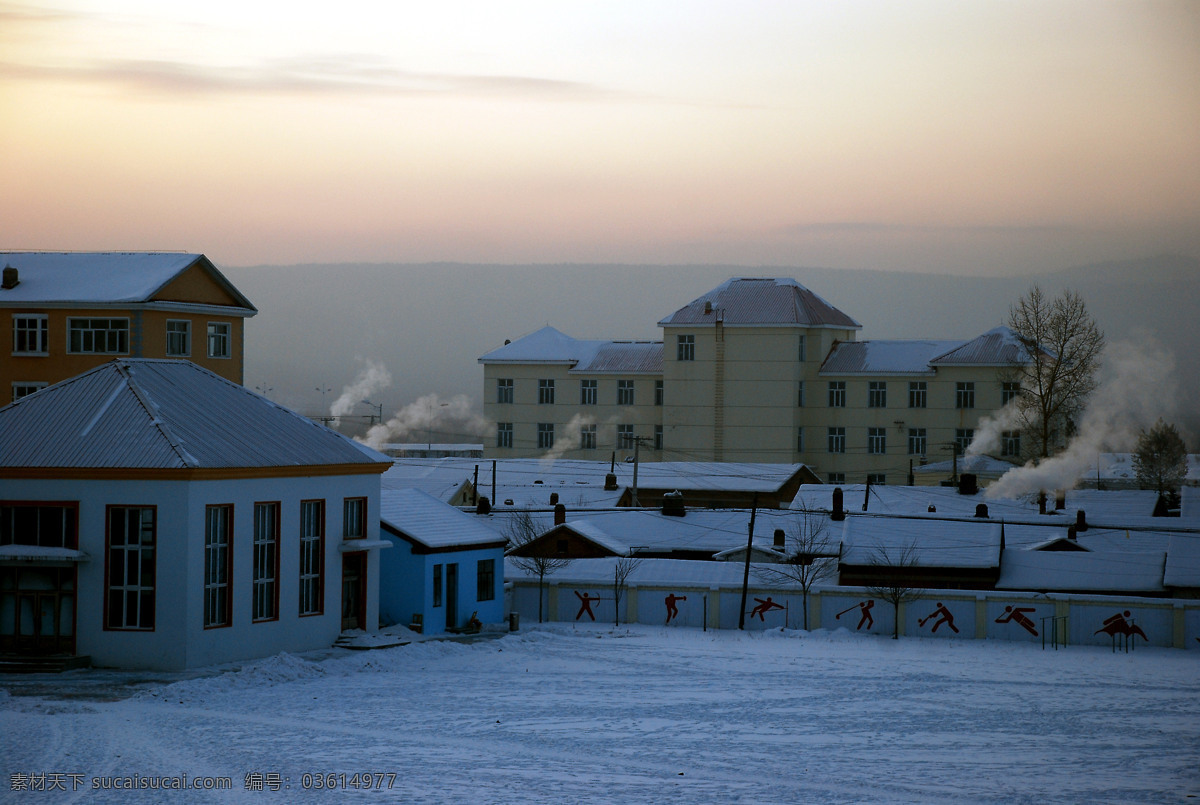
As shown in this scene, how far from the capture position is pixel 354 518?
3562 cm

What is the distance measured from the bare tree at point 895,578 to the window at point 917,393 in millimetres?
41185

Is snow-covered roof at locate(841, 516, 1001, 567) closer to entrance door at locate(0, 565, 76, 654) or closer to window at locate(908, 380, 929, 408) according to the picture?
entrance door at locate(0, 565, 76, 654)

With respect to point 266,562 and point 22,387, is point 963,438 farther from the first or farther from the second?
point 266,562

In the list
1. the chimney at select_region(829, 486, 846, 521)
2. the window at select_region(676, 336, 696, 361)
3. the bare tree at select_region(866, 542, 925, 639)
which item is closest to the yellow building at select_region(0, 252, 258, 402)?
the bare tree at select_region(866, 542, 925, 639)

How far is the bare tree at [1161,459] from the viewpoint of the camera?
11206cm

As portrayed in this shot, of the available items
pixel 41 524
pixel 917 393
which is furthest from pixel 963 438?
pixel 41 524

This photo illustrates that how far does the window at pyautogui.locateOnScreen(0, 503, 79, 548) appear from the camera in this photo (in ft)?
100

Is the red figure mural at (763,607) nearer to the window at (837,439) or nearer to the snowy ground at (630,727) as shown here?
the snowy ground at (630,727)

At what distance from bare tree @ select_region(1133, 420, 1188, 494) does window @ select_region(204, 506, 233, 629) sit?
3362 inches

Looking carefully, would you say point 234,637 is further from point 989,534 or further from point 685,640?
point 989,534

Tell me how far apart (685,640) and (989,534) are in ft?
51.0

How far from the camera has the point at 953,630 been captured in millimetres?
40906

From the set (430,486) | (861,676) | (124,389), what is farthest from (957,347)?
(124,389)

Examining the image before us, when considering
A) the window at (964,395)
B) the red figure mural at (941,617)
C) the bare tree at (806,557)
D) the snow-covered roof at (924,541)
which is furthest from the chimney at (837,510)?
the window at (964,395)
